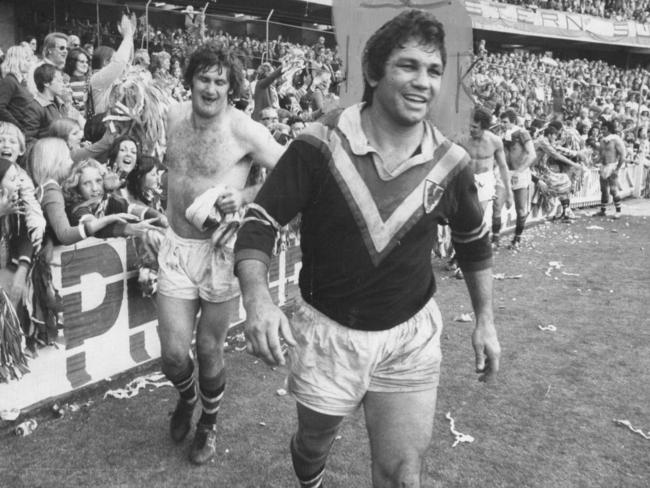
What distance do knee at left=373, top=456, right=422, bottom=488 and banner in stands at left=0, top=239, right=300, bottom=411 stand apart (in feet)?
7.98

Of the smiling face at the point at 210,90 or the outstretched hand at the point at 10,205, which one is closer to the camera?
the smiling face at the point at 210,90

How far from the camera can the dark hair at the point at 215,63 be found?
139 inches

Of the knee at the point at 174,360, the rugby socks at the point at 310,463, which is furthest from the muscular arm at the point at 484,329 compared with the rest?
the knee at the point at 174,360

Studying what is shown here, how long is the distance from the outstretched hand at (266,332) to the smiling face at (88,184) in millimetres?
2649

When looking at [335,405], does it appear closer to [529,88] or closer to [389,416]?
[389,416]

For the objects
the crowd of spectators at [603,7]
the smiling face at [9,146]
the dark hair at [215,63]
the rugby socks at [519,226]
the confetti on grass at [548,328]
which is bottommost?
the rugby socks at [519,226]

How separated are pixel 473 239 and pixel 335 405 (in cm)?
78

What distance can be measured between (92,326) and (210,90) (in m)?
1.86

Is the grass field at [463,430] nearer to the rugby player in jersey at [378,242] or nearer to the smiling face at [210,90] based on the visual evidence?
the rugby player in jersey at [378,242]

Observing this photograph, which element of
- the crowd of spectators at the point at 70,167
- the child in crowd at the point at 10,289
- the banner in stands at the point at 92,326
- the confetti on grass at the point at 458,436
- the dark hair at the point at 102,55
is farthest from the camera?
the dark hair at the point at 102,55

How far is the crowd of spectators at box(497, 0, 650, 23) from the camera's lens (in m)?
31.4

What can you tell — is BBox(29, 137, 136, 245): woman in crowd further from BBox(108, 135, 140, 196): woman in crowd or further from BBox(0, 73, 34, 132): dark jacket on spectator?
BBox(0, 73, 34, 132): dark jacket on spectator

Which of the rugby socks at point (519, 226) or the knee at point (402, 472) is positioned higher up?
the knee at point (402, 472)

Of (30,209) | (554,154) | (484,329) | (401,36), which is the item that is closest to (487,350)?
(484,329)
